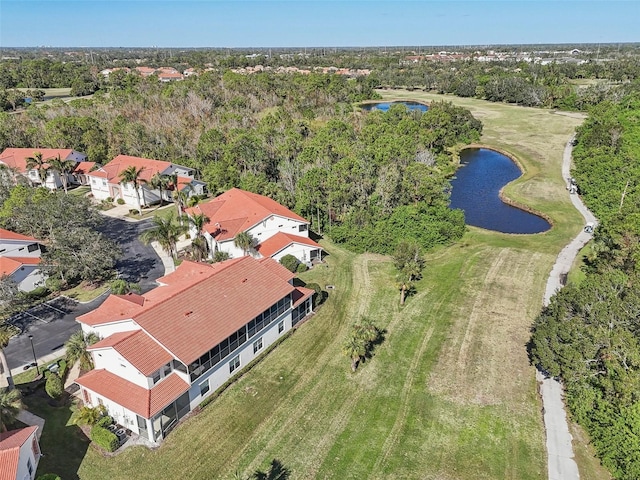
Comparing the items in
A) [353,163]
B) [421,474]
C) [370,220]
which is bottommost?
[421,474]

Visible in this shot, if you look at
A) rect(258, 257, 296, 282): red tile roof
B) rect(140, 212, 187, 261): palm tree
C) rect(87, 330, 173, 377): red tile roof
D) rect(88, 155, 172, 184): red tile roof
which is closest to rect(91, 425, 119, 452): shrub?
rect(87, 330, 173, 377): red tile roof

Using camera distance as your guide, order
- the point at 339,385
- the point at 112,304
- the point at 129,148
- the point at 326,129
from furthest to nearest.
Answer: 1. the point at 129,148
2. the point at 326,129
3. the point at 112,304
4. the point at 339,385

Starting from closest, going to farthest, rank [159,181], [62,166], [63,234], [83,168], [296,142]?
[63,234] < [159,181] < [296,142] < [62,166] < [83,168]

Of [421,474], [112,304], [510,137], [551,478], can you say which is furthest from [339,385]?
[510,137]

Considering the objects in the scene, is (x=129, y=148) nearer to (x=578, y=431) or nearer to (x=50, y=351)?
(x=50, y=351)

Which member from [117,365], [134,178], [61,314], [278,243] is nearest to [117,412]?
[117,365]

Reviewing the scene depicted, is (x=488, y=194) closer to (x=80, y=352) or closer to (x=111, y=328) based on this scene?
(x=111, y=328)

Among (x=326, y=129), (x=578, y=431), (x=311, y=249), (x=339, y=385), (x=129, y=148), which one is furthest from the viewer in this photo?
(x=129, y=148)
